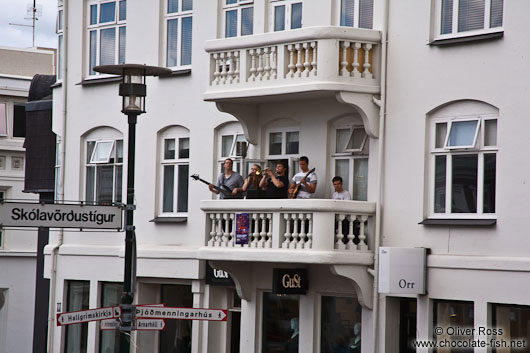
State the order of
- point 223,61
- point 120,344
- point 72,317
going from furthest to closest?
1. point 120,344
2. point 223,61
3. point 72,317

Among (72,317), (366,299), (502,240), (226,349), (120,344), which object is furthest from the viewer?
(120,344)

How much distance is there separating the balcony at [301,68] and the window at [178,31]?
8.40 ft

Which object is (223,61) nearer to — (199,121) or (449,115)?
(199,121)

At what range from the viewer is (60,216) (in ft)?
57.8

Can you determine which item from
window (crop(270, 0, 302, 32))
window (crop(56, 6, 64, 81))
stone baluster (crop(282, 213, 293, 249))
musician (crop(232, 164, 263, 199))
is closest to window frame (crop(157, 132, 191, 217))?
musician (crop(232, 164, 263, 199))

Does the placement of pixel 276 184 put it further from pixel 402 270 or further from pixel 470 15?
pixel 470 15

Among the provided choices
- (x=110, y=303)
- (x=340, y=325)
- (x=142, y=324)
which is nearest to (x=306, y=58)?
(x=340, y=325)

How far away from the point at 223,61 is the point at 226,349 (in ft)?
19.1

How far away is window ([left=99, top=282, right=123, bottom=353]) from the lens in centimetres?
2709

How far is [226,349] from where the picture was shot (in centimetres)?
2486

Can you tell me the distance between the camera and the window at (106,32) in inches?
1066

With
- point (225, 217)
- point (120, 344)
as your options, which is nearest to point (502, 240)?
point (225, 217)

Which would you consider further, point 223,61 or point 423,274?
point 223,61

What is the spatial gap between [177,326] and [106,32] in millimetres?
6602
